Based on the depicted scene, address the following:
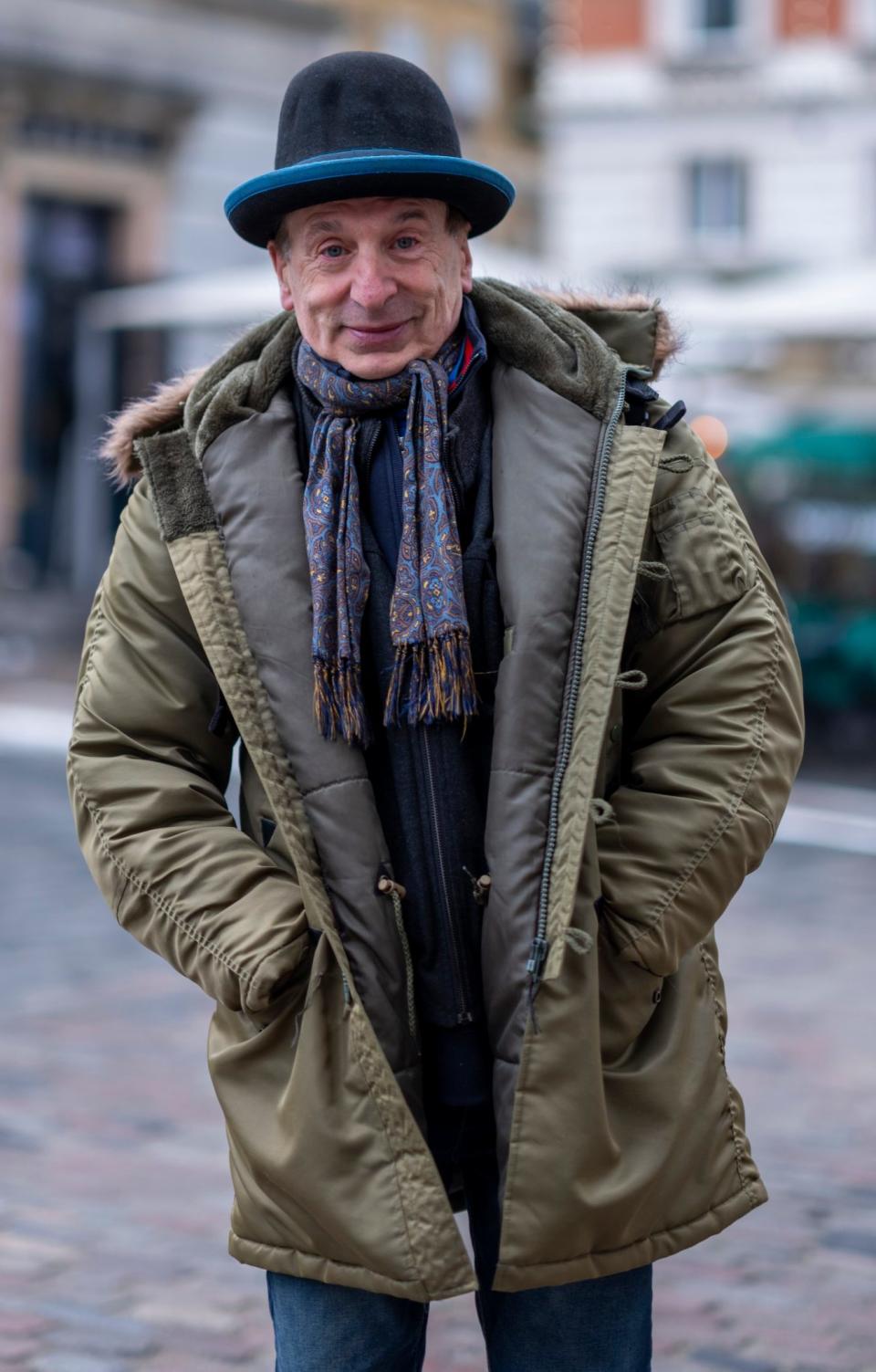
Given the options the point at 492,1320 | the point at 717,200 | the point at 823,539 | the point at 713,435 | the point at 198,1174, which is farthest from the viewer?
the point at 717,200

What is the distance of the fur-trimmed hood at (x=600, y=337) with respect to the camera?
2541 millimetres

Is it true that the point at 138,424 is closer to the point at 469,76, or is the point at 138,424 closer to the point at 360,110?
the point at 360,110

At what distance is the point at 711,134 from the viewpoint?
31.1 m

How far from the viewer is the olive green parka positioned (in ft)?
7.40

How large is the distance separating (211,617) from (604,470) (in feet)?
1.61

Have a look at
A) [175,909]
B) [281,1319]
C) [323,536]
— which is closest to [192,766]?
[175,909]

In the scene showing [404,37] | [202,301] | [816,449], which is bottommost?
[816,449]

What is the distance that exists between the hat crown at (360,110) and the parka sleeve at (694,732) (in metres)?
0.49

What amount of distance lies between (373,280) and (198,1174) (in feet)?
8.90

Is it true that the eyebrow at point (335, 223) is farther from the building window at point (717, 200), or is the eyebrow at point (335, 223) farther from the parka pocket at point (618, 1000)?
the building window at point (717, 200)

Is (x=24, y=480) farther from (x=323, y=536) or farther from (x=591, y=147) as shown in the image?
(x=323, y=536)

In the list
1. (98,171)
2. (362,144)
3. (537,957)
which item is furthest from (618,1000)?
(98,171)

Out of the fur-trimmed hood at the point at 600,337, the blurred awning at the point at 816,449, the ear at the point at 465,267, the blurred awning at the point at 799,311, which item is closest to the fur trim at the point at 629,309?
the fur-trimmed hood at the point at 600,337

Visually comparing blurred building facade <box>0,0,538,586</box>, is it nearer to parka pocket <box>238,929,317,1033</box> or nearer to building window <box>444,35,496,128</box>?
building window <box>444,35,496,128</box>
